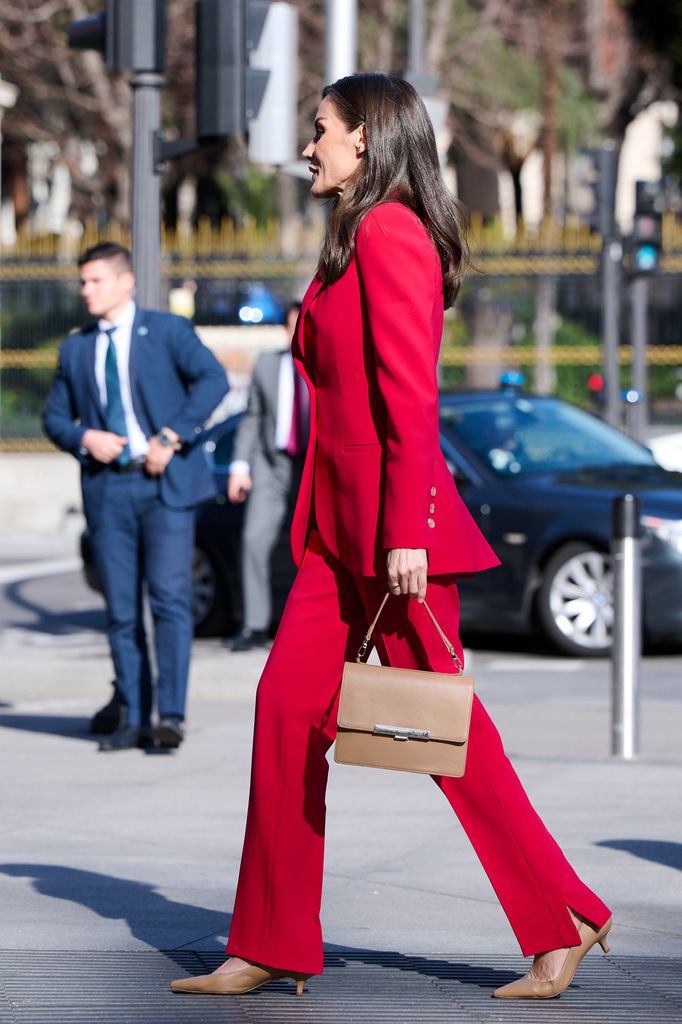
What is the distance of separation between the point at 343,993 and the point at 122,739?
3.37 m

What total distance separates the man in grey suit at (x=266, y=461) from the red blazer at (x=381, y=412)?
239 inches

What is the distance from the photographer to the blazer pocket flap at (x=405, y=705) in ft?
12.4

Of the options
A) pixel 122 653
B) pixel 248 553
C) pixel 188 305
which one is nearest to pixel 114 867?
pixel 122 653

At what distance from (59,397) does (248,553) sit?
10.3 ft

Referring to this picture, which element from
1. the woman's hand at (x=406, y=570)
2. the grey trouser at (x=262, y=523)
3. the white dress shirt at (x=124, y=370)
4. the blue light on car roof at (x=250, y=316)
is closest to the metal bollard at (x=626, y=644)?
the white dress shirt at (x=124, y=370)

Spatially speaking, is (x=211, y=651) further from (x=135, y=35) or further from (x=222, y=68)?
(x=135, y=35)

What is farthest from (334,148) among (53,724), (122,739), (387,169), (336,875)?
(53,724)

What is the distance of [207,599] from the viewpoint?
11.6 metres

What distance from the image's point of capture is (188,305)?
2109 centimetres

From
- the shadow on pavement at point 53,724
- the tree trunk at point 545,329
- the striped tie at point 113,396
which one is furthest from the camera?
the tree trunk at point 545,329

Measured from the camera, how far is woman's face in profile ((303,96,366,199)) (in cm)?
397

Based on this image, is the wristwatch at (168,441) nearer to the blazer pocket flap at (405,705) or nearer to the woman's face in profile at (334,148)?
the woman's face in profile at (334,148)

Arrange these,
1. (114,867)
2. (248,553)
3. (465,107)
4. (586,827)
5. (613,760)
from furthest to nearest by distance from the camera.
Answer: (465,107), (248,553), (613,760), (586,827), (114,867)

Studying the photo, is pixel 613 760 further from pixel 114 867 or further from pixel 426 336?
pixel 426 336
